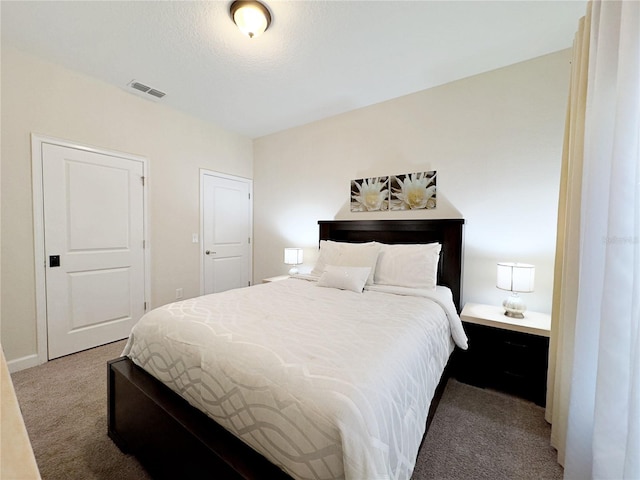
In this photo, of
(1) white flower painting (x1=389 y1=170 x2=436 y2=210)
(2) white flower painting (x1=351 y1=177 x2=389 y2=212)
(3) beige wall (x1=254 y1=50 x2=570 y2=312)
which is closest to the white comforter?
(3) beige wall (x1=254 y1=50 x2=570 y2=312)

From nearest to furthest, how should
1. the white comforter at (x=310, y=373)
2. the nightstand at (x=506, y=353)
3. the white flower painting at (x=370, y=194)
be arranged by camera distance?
1. the white comforter at (x=310, y=373)
2. the nightstand at (x=506, y=353)
3. the white flower painting at (x=370, y=194)

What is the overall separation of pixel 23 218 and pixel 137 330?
69.1 inches

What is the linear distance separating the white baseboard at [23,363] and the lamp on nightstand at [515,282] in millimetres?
3959

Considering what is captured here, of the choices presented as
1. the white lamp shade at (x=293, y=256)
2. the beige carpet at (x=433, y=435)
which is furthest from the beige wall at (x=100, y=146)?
the white lamp shade at (x=293, y=256)

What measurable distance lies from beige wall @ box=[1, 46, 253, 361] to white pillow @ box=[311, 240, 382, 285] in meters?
1.84

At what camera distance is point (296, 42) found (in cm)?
214

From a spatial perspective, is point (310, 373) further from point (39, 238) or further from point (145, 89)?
point (145, 89)

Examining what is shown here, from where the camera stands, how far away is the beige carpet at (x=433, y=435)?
1.40 m

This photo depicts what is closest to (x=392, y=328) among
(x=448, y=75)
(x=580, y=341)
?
(x=580, y=341)

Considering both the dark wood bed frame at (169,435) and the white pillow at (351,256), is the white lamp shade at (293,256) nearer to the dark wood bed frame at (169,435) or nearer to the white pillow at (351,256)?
the white pillow at (351,256)

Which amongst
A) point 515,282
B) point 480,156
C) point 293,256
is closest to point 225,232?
point 293,256

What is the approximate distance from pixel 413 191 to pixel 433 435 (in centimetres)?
210

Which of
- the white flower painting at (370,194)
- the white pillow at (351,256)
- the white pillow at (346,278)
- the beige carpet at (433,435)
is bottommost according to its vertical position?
the beige carpet at (433,435)

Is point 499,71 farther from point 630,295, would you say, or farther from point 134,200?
point 134,200
